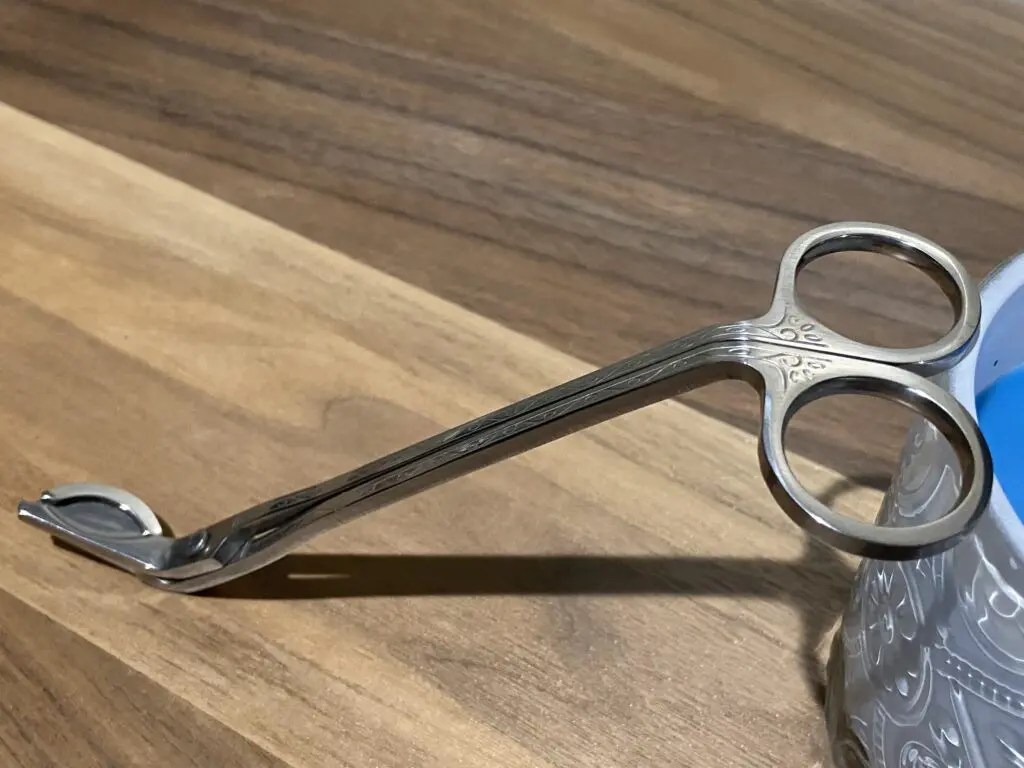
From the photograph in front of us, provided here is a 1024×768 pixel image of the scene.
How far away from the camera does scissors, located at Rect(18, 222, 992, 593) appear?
0.17m

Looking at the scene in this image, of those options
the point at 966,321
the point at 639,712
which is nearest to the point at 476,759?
the point at 639,712

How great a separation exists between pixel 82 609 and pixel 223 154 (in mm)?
152

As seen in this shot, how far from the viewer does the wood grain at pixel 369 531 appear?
0.86ft

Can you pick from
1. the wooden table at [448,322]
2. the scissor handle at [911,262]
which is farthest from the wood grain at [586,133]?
the scissor handle at [911,262]

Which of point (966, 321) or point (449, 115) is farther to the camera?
point (449, 115)

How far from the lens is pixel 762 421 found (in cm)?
18

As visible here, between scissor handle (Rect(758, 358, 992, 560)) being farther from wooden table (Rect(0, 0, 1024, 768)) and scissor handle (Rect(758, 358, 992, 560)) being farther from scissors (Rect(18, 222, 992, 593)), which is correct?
wooden table (Rect(0, 0, 1024, 768))

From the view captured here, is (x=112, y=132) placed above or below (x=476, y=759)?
above

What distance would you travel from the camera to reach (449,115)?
373 mm

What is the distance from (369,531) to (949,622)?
15 cm

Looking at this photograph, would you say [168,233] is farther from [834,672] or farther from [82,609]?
[834,672]

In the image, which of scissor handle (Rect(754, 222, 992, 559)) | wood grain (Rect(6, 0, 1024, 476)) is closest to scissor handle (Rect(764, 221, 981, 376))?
scissor handle (Rect(754, 222, 992, 559))

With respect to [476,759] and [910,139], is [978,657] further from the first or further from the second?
[910,139]

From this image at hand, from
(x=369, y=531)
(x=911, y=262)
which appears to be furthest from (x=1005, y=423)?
(x=369, y=531)
